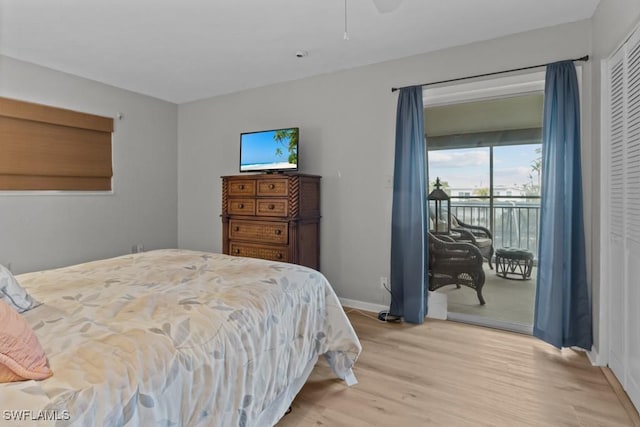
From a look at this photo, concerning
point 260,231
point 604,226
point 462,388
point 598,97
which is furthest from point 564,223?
point 260,231

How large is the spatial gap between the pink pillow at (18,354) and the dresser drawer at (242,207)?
102 inches

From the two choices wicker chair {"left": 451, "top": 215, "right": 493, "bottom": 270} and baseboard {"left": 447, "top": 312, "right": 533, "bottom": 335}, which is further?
wicker chair {"left": 451, "top": 215, "right": 493, "bottom": 270}

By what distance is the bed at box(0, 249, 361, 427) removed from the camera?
2.85ft

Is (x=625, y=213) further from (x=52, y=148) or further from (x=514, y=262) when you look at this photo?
→ (x=52, y=148)

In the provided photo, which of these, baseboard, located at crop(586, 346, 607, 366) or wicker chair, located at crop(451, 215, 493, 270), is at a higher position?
wicker chair, located at crop(451, 215, 493, 270)

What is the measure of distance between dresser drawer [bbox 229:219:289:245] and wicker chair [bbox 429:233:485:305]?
147 cm

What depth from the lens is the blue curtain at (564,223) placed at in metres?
2.46

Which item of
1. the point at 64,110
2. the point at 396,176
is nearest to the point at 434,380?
the point at 396,176

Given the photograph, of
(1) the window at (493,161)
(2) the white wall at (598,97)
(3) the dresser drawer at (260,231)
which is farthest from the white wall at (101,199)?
(2) the white wall at (598,97)

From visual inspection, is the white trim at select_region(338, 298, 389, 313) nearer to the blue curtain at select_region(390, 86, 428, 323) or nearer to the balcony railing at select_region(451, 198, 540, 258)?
the blue curtain at select_region(390, 86, 428, 323)

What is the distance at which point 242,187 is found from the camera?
3.57 meters

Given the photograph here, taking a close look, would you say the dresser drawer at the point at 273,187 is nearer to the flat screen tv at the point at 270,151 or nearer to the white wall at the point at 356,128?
the flat screen tv at the point at 270,151

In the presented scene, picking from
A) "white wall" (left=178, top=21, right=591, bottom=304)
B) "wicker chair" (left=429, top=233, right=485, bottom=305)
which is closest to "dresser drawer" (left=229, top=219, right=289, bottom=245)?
"white wall" (left=178, top=21, right=591, bottom=304)

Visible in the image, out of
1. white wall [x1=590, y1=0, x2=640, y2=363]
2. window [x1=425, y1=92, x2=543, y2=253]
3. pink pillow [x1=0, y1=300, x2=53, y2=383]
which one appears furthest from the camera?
window [x1=425, y1=92, x2=543, y2=253]
